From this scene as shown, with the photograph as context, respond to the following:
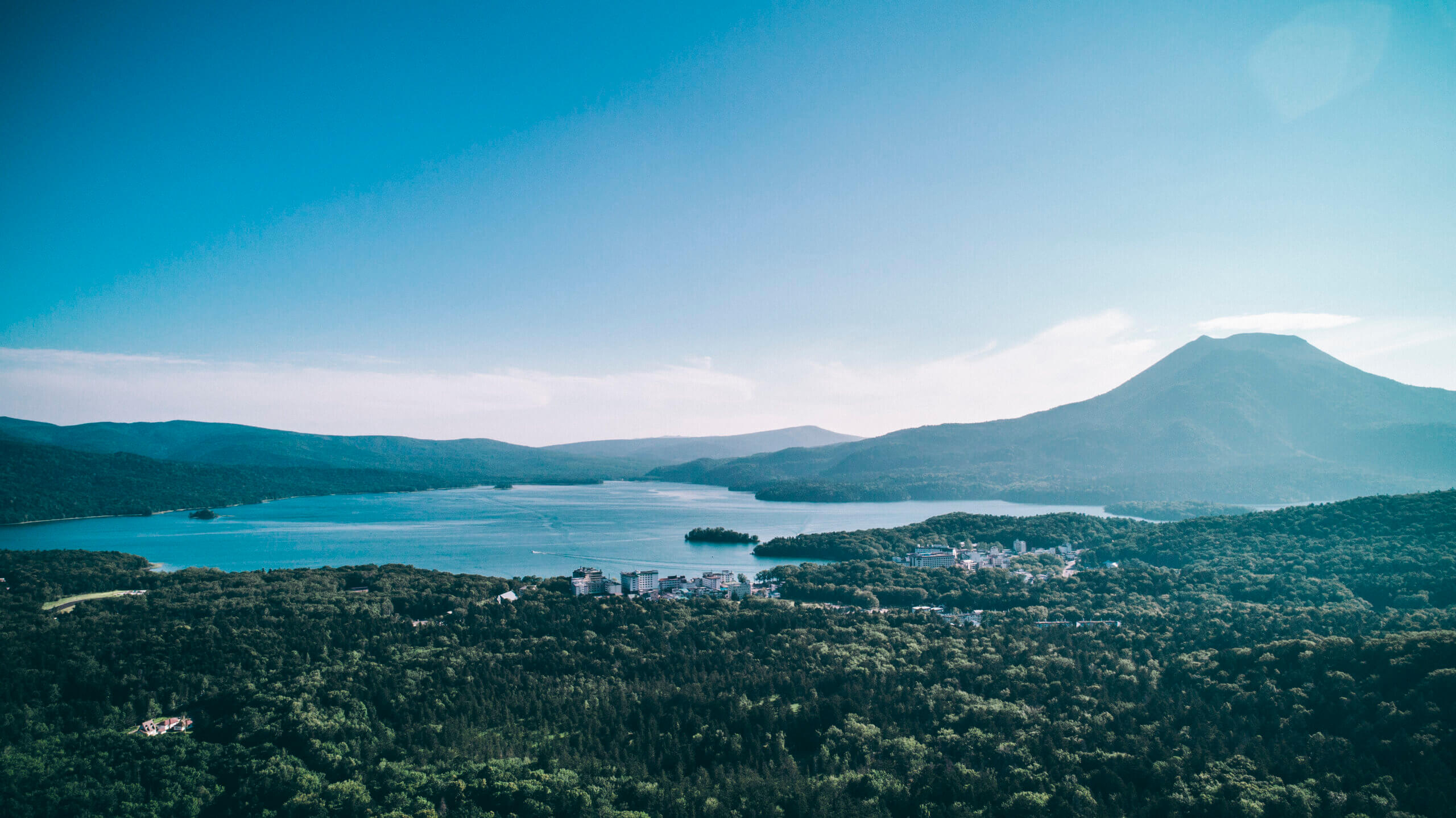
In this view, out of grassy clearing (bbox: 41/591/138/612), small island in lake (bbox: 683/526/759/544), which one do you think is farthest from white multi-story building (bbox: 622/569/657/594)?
small island in lake (bbox: 683/526/759/544)

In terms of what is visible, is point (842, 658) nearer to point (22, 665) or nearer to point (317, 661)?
point (317, 661)

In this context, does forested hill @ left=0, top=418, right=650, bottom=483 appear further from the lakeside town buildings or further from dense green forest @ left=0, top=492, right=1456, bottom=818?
dense green forest @ left=0, top=492, right=1456, bottom=818

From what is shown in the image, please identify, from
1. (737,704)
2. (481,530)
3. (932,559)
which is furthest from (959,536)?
(481,530)

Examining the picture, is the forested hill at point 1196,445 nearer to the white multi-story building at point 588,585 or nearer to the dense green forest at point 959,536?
the dense green forest at point 959,536

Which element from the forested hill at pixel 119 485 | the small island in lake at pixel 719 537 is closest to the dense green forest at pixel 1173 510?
the small island in lake at pixel 719 537

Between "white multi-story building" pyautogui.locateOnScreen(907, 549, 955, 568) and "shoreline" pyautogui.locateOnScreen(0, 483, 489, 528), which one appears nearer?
"white multi-story building" pyautogui.locateOnScreen(907, 549, 955, 568)

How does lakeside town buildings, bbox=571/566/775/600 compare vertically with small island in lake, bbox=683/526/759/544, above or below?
above

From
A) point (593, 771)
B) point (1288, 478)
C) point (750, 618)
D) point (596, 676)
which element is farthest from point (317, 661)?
point (1288, 478)
